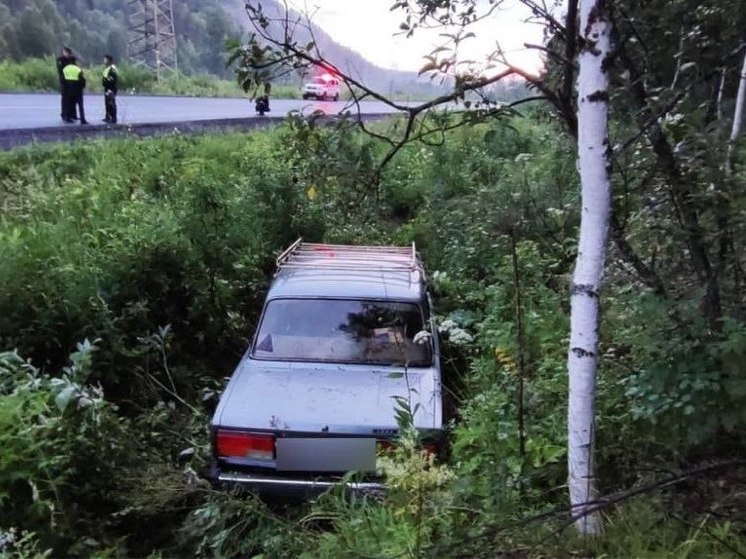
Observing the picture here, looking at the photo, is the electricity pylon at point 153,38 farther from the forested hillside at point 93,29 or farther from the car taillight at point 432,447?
the car taillight at point 432,447

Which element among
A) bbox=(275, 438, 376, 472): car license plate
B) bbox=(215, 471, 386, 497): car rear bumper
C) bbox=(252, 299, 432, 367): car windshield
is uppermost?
bbox=(252, 299, 432, 367): car windshield

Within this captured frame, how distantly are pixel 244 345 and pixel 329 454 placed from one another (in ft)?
10.9

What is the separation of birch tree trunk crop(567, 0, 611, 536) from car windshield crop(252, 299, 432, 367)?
2.13 m

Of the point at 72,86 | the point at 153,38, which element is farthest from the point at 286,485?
the point at 153,38

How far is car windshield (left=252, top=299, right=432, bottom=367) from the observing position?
16.7 ft

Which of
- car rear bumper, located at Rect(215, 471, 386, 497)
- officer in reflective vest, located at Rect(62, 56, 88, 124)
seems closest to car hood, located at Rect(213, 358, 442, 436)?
car rear bumper, located at Rect(215, 471, 386, 497)

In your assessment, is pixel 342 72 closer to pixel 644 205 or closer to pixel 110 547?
pixel 644 205

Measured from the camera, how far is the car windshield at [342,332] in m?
5.10

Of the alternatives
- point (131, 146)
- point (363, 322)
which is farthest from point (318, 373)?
point (131, 146)

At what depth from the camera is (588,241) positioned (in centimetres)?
285

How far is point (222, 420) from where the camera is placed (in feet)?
14.2

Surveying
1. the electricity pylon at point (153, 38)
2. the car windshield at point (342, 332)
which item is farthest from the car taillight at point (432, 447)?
the electricity pylon at point (153, 38)

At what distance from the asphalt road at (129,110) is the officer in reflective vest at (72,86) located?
1.17ft

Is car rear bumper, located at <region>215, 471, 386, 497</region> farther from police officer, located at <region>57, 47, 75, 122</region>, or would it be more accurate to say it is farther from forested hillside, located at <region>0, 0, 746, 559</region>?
police officer, located at <region>57, 47, 75, 122</region>
